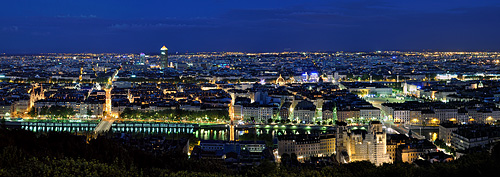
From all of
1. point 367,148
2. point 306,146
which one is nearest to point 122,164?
point 306,146

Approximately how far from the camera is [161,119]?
22359 mm

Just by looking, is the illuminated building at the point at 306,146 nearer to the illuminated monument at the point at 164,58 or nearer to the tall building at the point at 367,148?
the tall building at the point at 367,148

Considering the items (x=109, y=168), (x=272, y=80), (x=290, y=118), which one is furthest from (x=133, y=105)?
(x=272, y=80)

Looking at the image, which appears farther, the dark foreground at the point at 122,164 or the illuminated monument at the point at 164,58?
the illuminated monument at the point at 164,58

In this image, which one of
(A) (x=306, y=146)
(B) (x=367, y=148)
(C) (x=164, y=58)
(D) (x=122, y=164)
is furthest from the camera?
(C) (x=164, y=58)

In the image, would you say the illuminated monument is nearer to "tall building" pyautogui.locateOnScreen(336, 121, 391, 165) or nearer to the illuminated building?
the illuminated building

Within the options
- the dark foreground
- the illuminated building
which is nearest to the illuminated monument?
the illuminated building

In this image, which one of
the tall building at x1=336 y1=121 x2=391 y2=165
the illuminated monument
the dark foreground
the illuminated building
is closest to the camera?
the dark foreground

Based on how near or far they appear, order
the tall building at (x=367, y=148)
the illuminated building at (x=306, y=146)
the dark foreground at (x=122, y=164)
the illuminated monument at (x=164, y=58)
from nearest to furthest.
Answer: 1. the dark foreground at (x=122, y=164)
2. the tall building at (x=367, y=148)
3. the illuminated building at (x=306, y=146)
4. the illuminated monument at (x=164, y=58)

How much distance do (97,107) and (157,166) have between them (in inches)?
532

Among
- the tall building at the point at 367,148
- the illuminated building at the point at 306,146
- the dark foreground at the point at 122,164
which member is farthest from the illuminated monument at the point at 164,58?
the dark foreground at the point at 122,164

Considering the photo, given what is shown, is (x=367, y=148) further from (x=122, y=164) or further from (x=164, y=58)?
(x=164, y=58)

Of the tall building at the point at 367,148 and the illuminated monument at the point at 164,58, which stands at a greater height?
the illuminated monument at the point at 164,58

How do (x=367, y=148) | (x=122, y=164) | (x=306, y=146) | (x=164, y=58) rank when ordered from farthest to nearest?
(x=164, y=58), (x=306, y=146), (x=367, y=148), (x=122, y=164)
